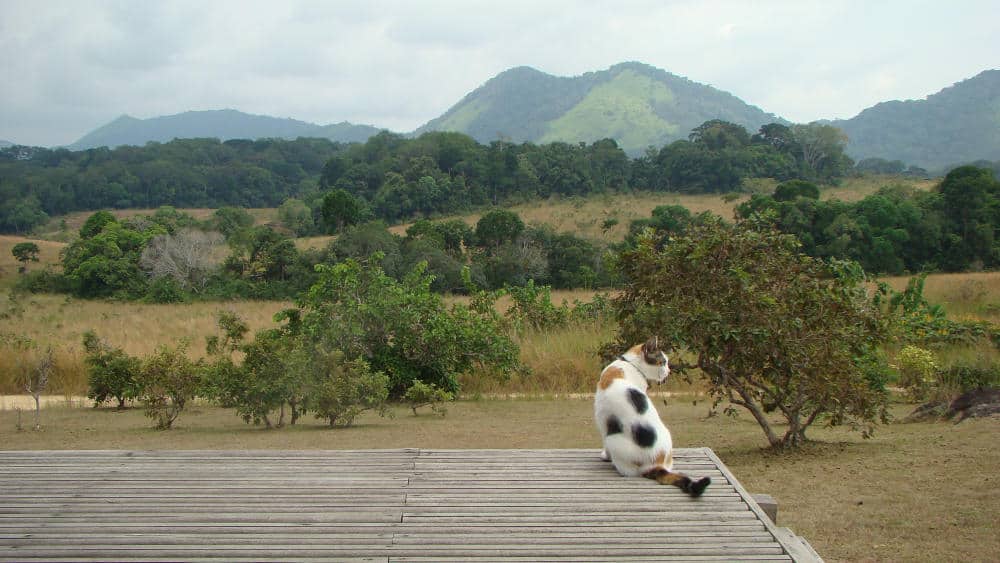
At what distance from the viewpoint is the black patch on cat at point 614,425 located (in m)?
4.37

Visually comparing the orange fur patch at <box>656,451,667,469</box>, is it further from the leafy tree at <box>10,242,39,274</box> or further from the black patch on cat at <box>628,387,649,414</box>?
the leafy tree at <box>10,242,39,274</box>

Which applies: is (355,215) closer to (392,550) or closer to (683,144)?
(683,144)

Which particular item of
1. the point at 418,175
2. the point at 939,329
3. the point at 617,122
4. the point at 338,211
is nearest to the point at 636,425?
the point at 939,329

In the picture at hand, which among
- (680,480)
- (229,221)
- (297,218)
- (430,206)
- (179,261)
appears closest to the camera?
(680,480)

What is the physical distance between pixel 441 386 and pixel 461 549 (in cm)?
895

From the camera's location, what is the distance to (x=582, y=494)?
13.1ft

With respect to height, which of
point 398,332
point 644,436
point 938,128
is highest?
point 938,128

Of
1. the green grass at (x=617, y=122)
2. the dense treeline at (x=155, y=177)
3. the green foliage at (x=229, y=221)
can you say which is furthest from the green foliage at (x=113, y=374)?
the green grass at (x=617, y=122)

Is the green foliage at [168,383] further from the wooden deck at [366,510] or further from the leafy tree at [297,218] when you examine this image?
the leafy tree at [297,218]

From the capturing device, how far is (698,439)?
8.51 meters

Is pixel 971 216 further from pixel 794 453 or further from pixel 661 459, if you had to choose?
pixel 661 459

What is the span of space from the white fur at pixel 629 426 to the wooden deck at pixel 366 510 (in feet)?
0.33

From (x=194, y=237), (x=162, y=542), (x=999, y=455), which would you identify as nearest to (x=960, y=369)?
(x=999, y=455)

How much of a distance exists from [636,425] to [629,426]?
5cm
